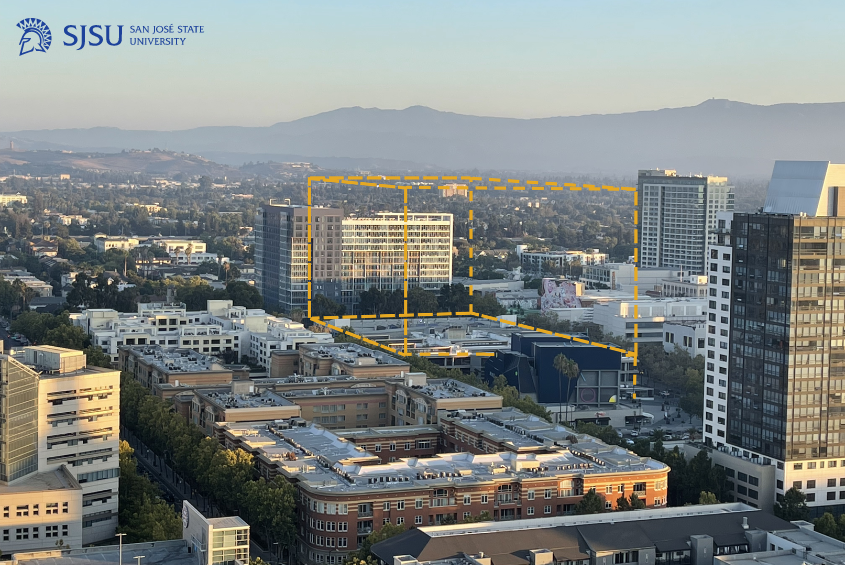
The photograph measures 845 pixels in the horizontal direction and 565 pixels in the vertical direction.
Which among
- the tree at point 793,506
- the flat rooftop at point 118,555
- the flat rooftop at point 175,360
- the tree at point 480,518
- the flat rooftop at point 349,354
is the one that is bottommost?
the tree at point 793,506

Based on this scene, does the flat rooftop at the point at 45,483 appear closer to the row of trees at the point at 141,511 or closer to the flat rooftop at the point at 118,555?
the row of trees at the point at 141,511

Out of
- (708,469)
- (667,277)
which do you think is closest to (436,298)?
(667,277)

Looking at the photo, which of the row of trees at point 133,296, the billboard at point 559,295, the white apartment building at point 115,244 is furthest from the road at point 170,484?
the white apartment building at point 115,244

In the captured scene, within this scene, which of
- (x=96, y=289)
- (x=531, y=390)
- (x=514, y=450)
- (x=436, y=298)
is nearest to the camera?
(x=514, y=450)

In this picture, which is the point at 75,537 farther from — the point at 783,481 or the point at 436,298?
the point at 436,298

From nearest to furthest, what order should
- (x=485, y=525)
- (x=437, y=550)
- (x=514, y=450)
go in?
(x=437, y=550) → (x=485, y=525) → (x=514, y=450)

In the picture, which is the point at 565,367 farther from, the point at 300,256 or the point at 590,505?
the point at 300,256

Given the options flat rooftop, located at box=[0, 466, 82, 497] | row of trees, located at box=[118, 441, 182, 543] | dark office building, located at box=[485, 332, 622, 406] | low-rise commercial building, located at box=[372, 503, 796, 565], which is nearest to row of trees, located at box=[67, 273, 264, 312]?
dark office building, located at box=[485, 332, 622, 406]
